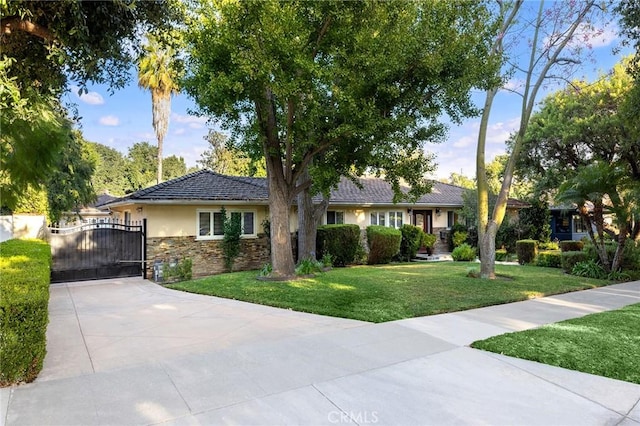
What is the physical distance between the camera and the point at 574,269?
1378cm

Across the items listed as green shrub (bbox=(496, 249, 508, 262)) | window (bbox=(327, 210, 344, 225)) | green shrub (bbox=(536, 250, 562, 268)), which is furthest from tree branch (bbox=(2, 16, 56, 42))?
green shrub (bbox=(496, 249, 508, 262))

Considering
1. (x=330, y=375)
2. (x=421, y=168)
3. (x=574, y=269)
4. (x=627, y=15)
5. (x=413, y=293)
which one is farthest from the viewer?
→ (x=574, y=269)

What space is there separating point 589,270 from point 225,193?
13.5 m

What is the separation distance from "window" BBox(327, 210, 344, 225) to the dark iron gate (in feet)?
28.3

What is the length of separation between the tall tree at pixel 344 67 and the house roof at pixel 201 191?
4191 mm

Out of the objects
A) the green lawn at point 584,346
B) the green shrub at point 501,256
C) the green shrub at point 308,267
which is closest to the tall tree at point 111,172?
the green shrub at point 308,267

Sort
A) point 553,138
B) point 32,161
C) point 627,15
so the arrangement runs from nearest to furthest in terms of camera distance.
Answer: point 32,161 → point 627,15 → point 553,138

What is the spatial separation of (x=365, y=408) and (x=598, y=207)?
1280 cm

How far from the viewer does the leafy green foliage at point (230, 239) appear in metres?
14.9

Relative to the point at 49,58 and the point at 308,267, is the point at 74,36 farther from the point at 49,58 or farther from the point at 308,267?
the point at 308,267

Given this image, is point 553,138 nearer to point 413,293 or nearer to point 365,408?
point 413,293

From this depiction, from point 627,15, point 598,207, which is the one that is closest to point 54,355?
point 627,15

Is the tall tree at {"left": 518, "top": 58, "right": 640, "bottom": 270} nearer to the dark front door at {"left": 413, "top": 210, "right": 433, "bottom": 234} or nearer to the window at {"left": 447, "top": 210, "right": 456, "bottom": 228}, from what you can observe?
the window at {"left": 447, "top": 210, "right": 456, "bottom": 228}

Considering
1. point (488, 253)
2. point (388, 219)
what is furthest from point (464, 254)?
point (488, 253)
